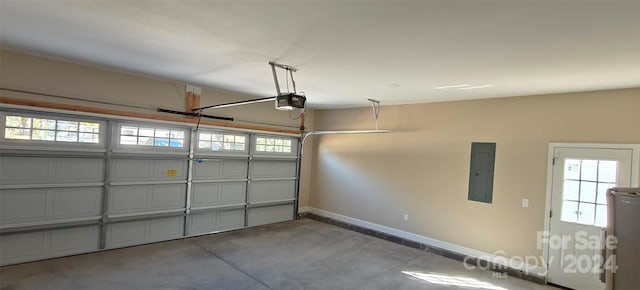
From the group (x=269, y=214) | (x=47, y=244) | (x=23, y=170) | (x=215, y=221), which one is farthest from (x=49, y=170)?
(x=269, y=214)

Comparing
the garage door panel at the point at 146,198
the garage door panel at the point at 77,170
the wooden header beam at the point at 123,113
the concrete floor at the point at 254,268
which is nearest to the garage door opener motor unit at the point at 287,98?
the concrete floor at the point at 254,268

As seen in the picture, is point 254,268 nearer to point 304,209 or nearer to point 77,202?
point 77,202

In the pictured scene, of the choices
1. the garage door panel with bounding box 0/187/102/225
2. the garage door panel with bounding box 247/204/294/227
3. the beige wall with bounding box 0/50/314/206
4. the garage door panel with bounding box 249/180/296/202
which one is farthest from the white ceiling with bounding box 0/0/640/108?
the garage door panel with bounding box 247/204/294/227

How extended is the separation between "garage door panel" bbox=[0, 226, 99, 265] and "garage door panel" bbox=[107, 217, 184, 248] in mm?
234

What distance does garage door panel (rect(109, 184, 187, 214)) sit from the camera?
4926 mm

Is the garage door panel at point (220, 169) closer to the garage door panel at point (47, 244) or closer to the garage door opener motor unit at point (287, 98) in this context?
the garage door panel at point (47, 244)

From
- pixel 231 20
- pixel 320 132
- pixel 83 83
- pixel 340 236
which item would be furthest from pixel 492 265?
pixel 83 83

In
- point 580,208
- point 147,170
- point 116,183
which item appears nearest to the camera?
point 580,208

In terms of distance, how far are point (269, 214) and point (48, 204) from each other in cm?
383

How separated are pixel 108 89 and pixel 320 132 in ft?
13.6

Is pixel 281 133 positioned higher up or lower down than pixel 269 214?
higher up

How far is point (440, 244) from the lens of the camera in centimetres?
567

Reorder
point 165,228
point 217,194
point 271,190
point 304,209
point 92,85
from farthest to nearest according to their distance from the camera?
point 304,209, point 271,190, point 217,194, point 165,228, point 92,85

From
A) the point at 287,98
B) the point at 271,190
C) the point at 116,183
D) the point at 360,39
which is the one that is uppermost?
the point at 360,39
